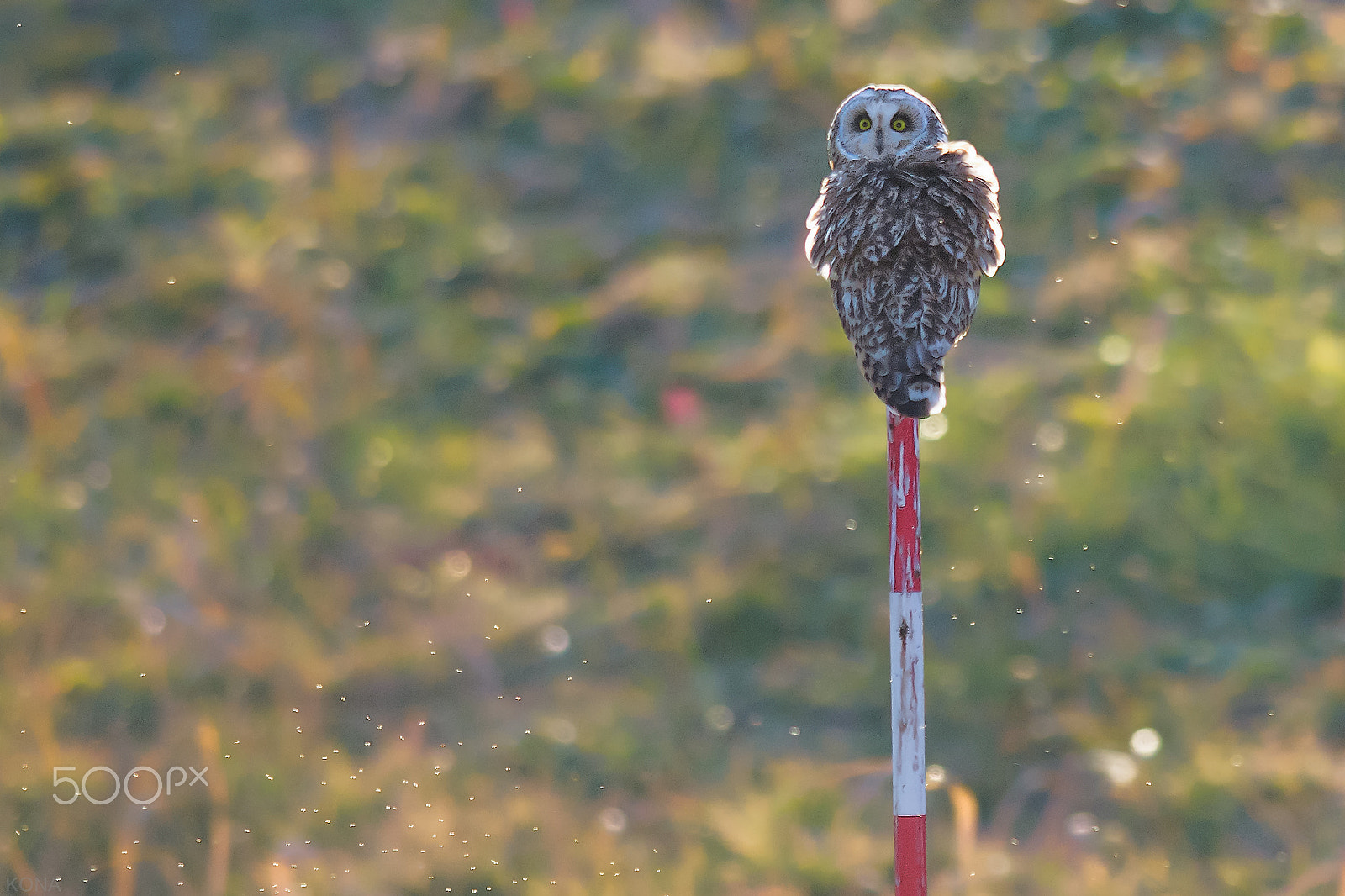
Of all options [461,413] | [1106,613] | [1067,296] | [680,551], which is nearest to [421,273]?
[461,413]

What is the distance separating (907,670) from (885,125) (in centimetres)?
101

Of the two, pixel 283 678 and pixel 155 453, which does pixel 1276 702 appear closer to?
pixel 283 678

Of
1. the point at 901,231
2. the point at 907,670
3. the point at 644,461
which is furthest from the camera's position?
the point at 644,461

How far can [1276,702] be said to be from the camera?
4.34 metres

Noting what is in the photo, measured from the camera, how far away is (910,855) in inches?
91.7

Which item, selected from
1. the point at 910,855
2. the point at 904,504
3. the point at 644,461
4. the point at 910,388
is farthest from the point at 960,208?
A: the point at 644,461

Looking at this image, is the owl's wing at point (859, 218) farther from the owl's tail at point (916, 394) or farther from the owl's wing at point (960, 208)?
the owl's tail at point (916, 394)

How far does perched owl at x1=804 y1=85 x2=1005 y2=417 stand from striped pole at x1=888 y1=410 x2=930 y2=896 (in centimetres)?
17

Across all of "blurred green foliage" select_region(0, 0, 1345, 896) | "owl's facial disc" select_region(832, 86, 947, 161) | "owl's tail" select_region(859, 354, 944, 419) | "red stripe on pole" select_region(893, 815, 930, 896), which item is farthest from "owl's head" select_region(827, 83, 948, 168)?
"blurred green foliage" select_region(0, 0, 1345, 896)

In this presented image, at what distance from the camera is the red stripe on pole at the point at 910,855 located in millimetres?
2318

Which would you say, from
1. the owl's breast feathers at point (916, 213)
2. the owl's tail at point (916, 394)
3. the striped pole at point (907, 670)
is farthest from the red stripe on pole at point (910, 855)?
the owl's breast feathers at point (916, 213)

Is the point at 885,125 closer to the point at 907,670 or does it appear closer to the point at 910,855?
the point at 907,670

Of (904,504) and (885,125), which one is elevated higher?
(885,125)

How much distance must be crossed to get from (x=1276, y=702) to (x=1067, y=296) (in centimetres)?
214
